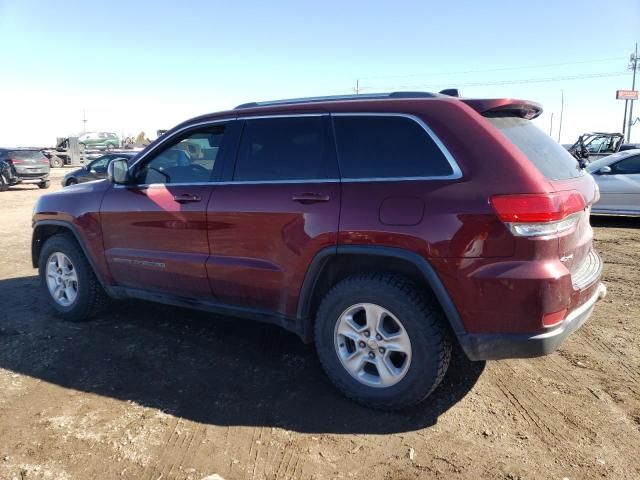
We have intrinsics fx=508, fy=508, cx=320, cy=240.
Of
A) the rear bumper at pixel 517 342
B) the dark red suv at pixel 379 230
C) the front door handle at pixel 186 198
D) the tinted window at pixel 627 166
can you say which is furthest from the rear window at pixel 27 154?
the rear bumper at pixel 517 342

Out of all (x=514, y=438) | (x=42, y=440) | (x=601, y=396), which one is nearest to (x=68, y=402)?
(x=42, y=440)

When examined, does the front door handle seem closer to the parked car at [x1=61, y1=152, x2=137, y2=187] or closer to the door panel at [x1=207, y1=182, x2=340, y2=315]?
the door panel at [x1=207, y1=182, x2=340, y2=315]

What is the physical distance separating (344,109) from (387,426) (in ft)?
6.47

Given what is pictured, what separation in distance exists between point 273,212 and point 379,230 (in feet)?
2.54

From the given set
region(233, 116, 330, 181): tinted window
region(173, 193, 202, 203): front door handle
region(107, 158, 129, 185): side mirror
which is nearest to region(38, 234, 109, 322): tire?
region(107, 158, 129, 185): side mirror

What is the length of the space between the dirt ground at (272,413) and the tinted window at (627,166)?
249 inches

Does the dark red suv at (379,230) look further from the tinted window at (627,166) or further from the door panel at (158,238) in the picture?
the tinted window at (627,166)

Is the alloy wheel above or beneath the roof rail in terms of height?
beneath

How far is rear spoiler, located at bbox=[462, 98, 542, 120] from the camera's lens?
2.98 m

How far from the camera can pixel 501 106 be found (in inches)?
119

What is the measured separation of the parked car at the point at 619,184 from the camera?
9516 mm

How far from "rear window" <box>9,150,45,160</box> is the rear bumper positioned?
69.4 ft

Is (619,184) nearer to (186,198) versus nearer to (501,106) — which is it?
(501,106)

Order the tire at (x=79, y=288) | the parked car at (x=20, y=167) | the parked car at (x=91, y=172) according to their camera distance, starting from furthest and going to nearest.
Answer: the parked car at (x=20, y=167)
the parked car at (x=91, y=172)
the tire at (x=79, y=288)
